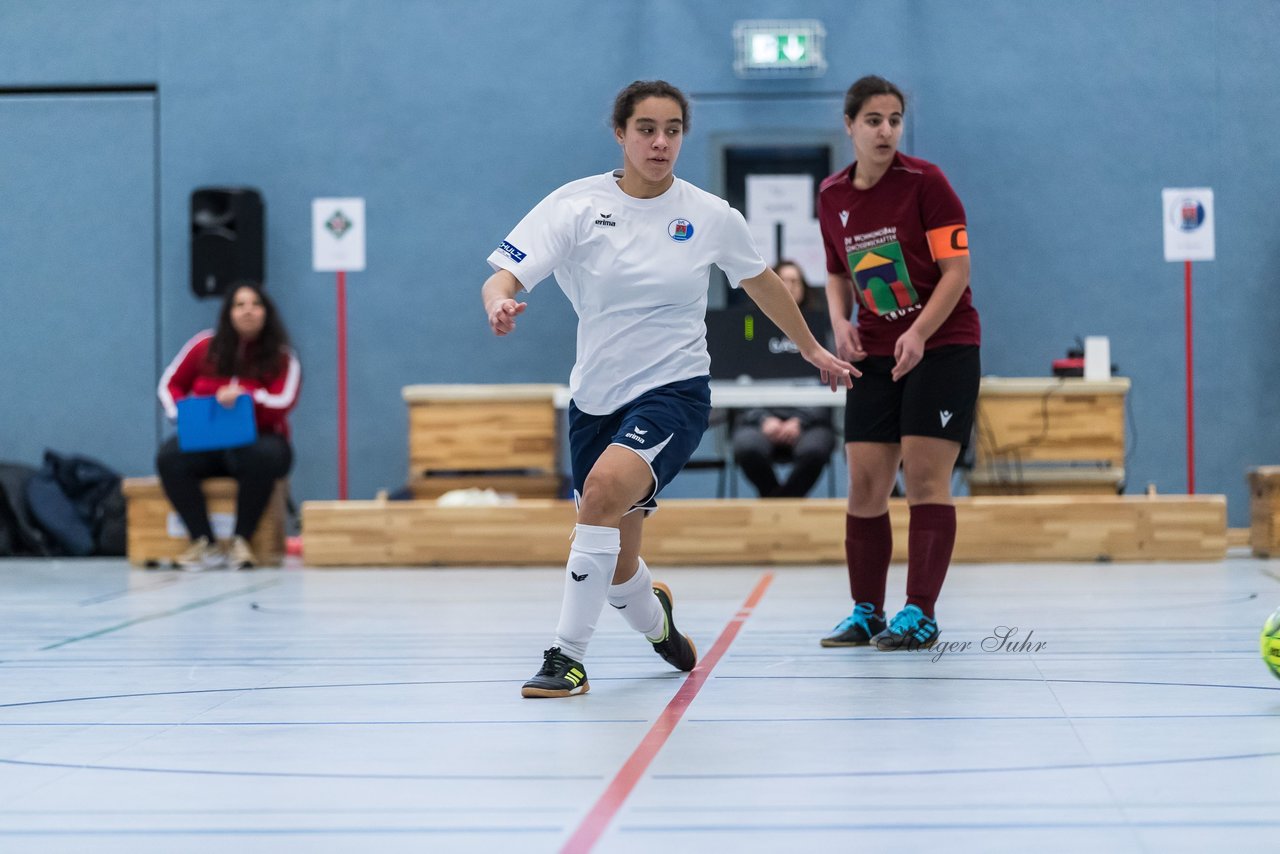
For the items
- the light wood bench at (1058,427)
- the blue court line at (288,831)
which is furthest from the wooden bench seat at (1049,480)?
the blue court line at (288,831)

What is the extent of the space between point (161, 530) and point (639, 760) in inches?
191

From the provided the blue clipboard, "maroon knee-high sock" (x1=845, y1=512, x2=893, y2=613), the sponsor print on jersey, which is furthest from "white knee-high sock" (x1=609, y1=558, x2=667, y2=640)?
the blue clipboard

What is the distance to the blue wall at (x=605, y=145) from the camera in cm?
819

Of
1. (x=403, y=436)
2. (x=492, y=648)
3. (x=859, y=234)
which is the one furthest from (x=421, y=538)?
(x=859, y=234)

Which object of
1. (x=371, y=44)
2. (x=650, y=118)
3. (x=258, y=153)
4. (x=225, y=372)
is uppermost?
(x=371, y=44)

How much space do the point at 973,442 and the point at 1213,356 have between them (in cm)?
231

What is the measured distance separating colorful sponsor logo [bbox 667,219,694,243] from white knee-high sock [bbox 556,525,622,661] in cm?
65

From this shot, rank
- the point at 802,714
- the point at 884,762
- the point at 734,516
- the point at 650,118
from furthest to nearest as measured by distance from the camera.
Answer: the point at 734,516 < the point at 650,118 < the point at 802,714 < the point at 884,762

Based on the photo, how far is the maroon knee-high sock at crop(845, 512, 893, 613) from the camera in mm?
3785

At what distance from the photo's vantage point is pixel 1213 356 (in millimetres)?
8188

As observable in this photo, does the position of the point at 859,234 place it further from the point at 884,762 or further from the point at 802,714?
the point at 884,762

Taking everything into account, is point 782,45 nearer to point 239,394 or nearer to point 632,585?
point 239,394

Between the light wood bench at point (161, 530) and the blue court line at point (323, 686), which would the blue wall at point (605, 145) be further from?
the blue court line at point (323, 686)

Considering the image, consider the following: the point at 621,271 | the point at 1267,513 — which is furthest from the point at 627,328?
the point at 1267,513
